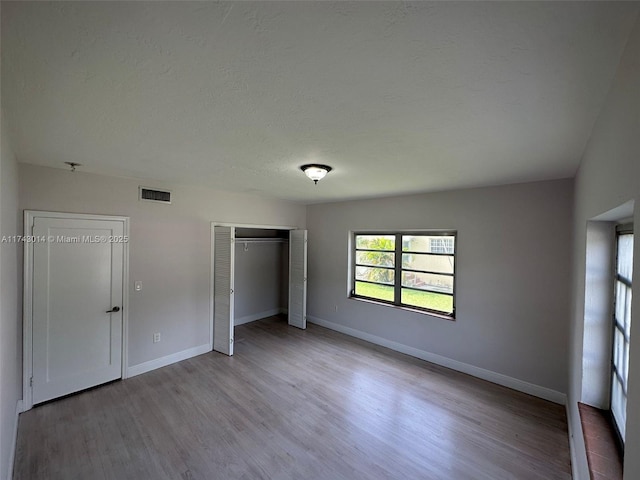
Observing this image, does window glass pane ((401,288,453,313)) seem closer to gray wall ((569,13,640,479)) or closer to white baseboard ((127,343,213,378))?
gray wall ((569,13,640,479))

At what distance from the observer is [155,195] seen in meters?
3.74

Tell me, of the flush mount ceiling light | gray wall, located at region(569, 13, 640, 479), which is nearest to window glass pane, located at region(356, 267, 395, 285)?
the flush mount ceiling light

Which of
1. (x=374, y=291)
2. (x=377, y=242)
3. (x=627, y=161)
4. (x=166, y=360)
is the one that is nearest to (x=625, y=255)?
(x=627, y=161)

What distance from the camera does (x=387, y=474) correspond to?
2.15 m

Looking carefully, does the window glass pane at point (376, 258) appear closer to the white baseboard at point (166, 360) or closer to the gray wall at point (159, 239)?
the gray wall at point (159, 239)

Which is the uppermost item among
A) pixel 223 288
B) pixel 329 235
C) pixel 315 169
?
pixel 315 169

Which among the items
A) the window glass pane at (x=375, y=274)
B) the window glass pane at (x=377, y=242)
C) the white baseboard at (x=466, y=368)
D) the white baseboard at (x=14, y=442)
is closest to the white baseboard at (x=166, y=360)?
the white baseboard at (x=14, y=442)

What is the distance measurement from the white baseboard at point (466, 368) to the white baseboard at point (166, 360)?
239 cm

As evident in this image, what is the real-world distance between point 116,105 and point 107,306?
2767 mm

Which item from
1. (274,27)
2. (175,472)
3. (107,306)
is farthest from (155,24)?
(107,306)

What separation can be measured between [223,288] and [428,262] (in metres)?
3.18

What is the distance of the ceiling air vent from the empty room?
0.02 meters

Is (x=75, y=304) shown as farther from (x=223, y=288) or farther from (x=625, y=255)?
(x=625, y=255)

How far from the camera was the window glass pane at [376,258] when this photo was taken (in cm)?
480
